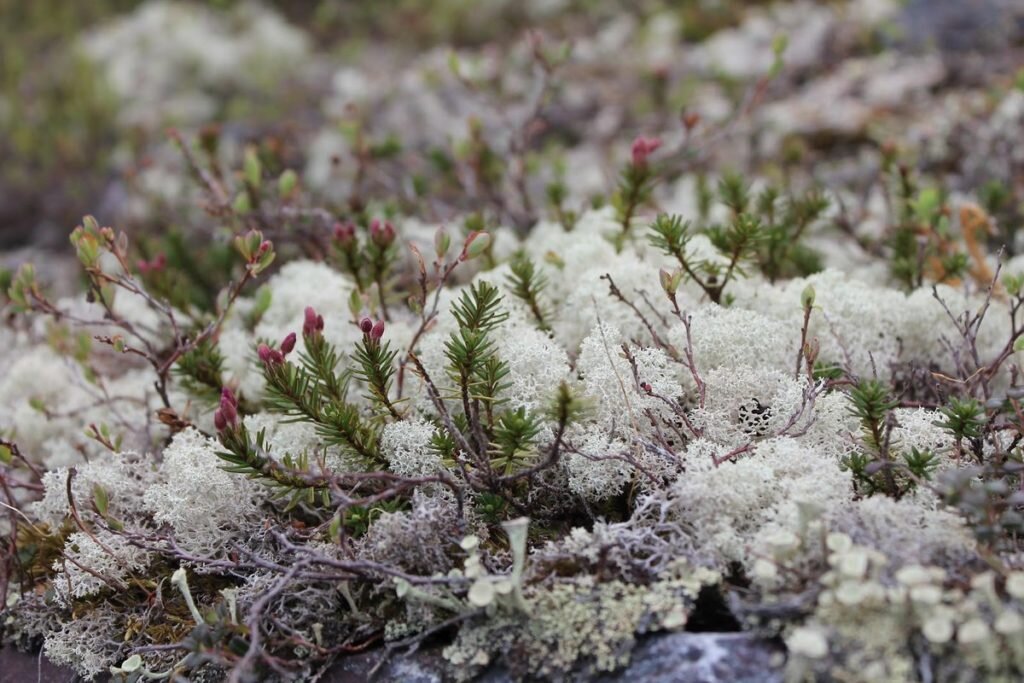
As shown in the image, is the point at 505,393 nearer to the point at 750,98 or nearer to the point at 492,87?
the point at 750,98

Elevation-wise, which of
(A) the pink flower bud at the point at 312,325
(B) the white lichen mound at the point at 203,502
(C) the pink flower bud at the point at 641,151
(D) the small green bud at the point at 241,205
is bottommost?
(B) the white lichen mound at the point at 203,502

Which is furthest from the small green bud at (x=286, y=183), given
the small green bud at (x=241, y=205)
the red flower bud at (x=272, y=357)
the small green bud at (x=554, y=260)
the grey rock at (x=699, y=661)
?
the grey rock at (x=699, y=661)

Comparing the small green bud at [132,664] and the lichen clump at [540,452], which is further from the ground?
the lichen clump at [540,452]

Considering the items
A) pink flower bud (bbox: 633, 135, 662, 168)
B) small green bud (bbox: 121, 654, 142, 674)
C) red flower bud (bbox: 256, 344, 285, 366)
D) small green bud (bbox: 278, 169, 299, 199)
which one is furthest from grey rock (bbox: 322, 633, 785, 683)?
small green bud (bbox: 278, 169, 299, 199)

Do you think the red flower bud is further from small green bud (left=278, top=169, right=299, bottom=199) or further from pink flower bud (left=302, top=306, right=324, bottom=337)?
small green bud (left=278, top=169, right=299, bottom=199)

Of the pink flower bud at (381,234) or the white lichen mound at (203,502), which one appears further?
the pink flower bud at (381,234)

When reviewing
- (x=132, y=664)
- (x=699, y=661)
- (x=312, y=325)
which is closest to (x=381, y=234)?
(x=312, y=325)

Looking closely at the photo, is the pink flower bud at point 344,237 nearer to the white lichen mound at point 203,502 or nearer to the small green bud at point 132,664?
the white lichen mound at point 203,502

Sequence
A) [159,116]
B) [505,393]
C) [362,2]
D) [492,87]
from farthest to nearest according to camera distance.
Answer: [362,2] → [159,116] → [492,87] → [505,393]

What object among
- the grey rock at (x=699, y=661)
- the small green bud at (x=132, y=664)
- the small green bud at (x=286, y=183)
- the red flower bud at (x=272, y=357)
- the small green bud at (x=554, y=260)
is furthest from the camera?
the small green bud at (x=286, y=183)

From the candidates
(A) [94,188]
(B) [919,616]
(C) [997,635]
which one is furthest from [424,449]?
(A) [94,188]

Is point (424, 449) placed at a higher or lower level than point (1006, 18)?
lower
